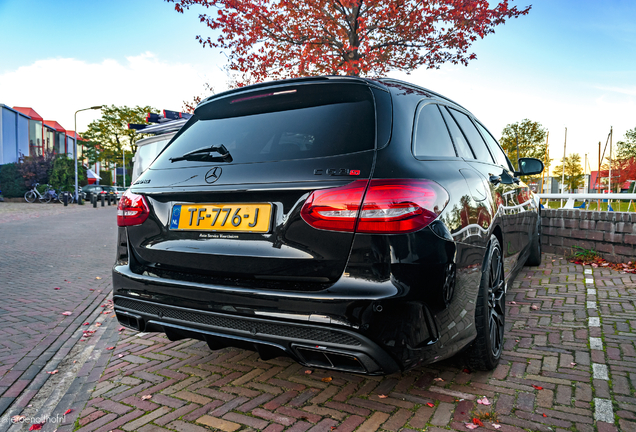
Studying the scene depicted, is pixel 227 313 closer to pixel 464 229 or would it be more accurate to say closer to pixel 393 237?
pixel 393 237

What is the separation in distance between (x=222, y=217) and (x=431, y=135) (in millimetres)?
1212

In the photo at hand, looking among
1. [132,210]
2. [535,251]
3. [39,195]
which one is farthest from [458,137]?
[39,195]

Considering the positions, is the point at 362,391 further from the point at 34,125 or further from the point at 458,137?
the point at 34,125

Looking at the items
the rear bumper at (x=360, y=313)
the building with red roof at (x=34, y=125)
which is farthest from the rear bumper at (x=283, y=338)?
the building with red roof at (x=34, y=125)

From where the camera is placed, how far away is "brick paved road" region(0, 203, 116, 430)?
318 cm

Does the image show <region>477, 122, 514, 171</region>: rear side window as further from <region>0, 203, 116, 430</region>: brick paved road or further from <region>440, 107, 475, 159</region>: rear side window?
<region>0, 203, 116, 430</region>: brick paved road

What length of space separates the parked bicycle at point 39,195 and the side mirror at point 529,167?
34.7 m

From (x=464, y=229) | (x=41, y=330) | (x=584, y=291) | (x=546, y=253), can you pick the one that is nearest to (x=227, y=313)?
(x=464, y=229)

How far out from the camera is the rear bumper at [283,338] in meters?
2.05

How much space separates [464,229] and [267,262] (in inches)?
37.7

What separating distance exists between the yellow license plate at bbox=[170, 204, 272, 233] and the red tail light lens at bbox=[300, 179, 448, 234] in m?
0.21

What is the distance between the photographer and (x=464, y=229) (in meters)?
2.42

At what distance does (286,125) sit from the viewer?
8.41 ft

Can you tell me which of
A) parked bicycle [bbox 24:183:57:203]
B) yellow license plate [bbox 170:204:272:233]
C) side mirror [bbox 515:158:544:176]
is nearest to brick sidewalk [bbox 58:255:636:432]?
yellow license plate [bbox 170:204:272:233]
